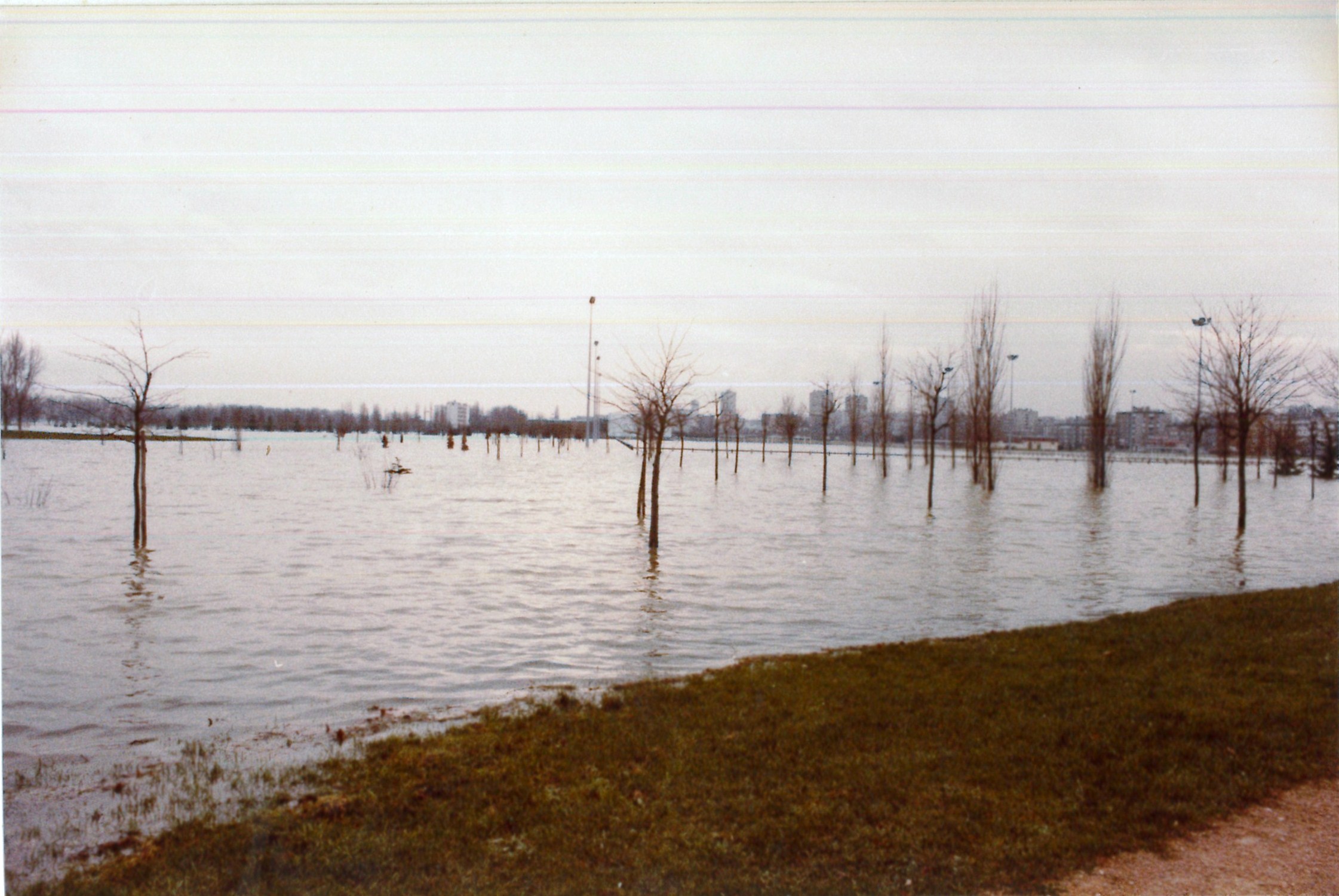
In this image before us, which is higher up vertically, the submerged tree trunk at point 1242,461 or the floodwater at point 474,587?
the submerged tree trunk at point 1242,461

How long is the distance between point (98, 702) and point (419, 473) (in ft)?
130

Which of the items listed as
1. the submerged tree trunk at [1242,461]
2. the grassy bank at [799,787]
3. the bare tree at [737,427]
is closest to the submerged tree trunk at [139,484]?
the grassy bank at [799,787]

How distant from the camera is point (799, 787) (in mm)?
4949

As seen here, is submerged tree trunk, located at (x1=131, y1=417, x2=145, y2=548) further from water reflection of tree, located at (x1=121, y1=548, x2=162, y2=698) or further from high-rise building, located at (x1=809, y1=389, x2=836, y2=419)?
high-rise building, located at (x1=809, y1=389, x2=836, y2=419)

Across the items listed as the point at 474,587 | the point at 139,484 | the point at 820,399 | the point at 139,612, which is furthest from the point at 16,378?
the point at 820,399

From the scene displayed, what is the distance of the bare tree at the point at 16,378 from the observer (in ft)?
21.8

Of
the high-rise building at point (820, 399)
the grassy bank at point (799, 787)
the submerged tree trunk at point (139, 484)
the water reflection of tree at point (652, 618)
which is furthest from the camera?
the high-rise building at point (820, 399)

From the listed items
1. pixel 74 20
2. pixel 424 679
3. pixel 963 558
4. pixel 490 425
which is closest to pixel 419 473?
pixel 963 558

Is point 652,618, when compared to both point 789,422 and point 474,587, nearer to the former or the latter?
point 474,587

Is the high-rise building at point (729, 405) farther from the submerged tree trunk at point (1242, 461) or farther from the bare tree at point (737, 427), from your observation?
the submerged tree trunk at point (1242, 461)

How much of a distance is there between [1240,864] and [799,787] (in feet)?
7.39

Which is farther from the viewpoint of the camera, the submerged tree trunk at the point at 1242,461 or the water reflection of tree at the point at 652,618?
the submerged tree trunk at the point at 1242,461

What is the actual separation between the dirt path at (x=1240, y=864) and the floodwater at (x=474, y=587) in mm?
5193

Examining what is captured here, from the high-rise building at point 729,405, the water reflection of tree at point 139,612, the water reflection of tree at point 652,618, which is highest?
the high-rise building at point 729,405
